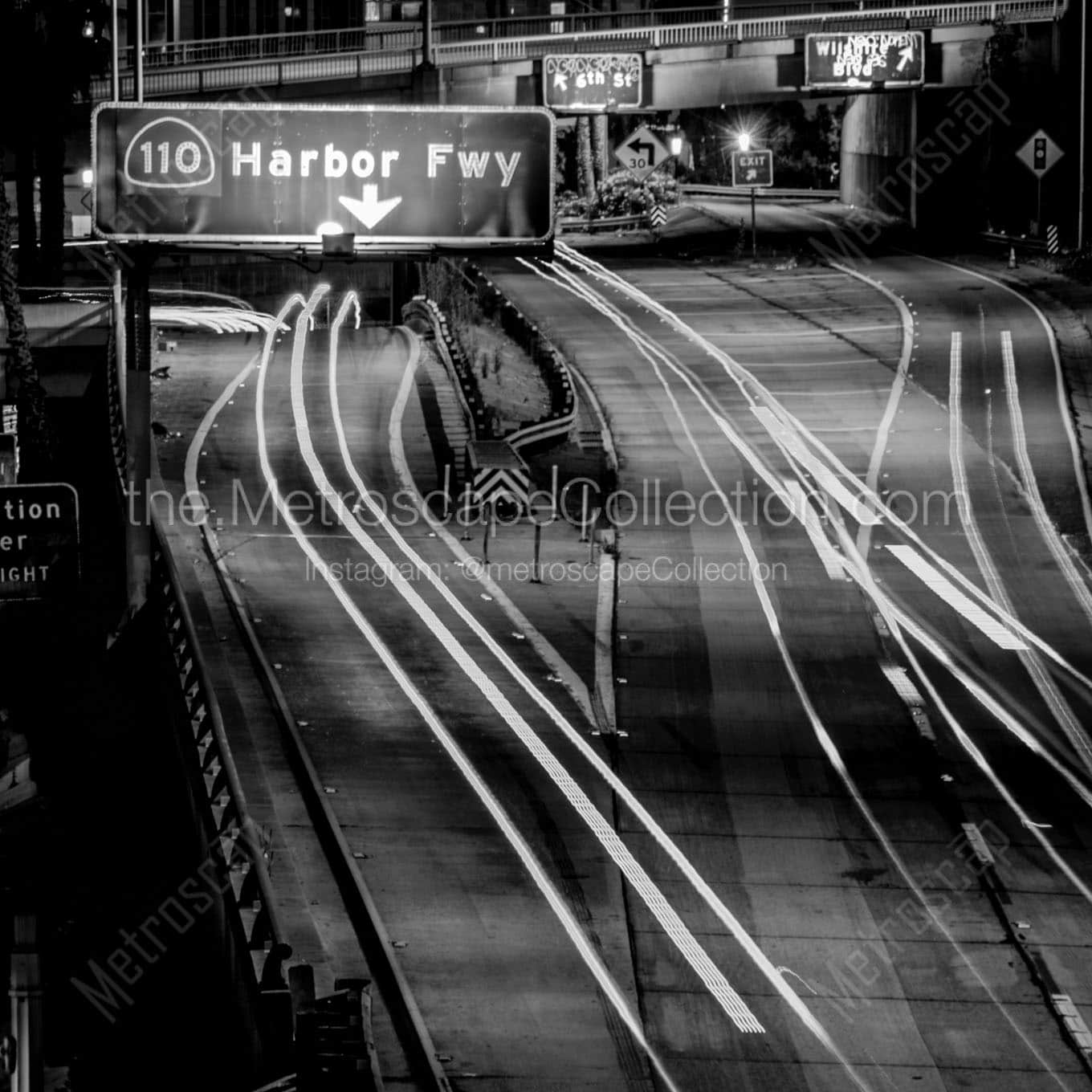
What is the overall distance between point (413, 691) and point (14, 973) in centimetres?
1578

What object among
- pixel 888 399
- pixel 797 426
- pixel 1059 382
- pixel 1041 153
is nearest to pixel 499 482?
pixel 797 426

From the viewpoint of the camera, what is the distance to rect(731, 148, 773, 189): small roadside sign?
57.0m

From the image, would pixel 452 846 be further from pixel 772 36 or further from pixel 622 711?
pixel 772 36

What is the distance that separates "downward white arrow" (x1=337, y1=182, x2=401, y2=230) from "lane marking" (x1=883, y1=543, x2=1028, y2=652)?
37.3 ft

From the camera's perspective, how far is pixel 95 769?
23375mm

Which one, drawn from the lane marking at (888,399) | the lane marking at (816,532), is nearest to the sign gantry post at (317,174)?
the lane marking at (816,532)

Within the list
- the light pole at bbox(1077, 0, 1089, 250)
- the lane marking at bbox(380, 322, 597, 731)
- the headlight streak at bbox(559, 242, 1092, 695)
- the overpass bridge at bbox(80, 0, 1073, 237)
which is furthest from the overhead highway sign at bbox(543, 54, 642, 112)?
the lane marking at bbox(380, 322, 597, 731)

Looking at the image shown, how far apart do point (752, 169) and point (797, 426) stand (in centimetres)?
1886

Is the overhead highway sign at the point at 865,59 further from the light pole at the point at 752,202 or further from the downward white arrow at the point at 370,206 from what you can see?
the downward white arrow at the point at 370,206

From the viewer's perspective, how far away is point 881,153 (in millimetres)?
78875

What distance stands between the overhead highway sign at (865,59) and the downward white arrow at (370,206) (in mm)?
43676

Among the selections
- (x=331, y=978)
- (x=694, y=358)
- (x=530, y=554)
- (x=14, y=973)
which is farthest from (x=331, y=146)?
(x=694, y=358)

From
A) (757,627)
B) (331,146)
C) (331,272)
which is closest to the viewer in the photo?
(331,146)

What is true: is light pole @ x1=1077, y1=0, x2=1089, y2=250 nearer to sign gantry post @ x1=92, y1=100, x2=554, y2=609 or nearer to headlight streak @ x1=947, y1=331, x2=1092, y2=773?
headlight streak @ x1=947, y1=331, x2=1092, y2=773
